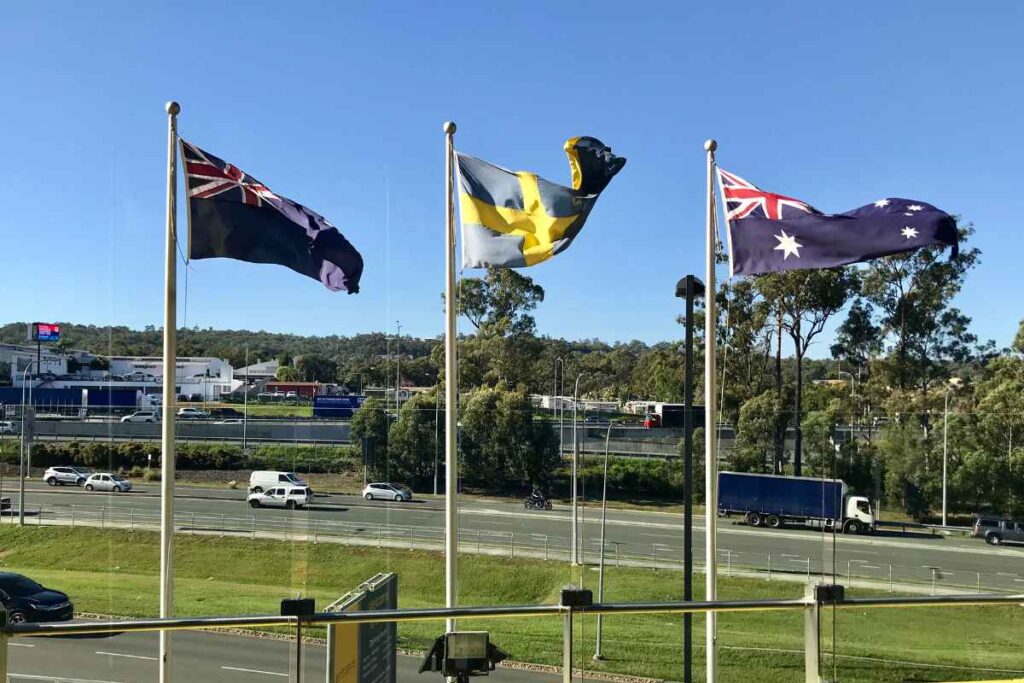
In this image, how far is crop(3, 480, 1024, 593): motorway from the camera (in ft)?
59.0

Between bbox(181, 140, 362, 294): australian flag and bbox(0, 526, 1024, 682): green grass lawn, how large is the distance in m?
3.55

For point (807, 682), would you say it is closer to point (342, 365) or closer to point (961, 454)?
point (342, 365)

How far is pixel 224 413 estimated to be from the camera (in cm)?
1438

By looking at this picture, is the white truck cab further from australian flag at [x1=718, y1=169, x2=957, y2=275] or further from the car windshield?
the car windshield

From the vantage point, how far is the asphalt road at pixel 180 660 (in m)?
5.19

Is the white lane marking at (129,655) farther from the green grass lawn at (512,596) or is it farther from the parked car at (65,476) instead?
the parked car at (65,476)

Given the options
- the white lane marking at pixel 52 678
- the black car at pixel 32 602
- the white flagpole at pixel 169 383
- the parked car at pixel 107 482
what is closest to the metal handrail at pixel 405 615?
the white lane marking at pixel 52 678

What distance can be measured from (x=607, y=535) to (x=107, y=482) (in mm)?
12071

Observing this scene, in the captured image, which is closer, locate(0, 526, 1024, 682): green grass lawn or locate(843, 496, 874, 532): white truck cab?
locate(0, 526, 1024, 682): green grass lawn

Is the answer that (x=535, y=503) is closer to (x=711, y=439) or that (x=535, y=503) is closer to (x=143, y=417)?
(x=143, y=417)

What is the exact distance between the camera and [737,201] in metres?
8.90

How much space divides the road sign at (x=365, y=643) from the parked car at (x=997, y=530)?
20.5 m

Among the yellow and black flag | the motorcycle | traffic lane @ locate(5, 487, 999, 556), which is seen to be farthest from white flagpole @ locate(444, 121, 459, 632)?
the motorcycle

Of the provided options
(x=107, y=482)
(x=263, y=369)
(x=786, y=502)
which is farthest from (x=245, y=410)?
(x=786, y=502)
